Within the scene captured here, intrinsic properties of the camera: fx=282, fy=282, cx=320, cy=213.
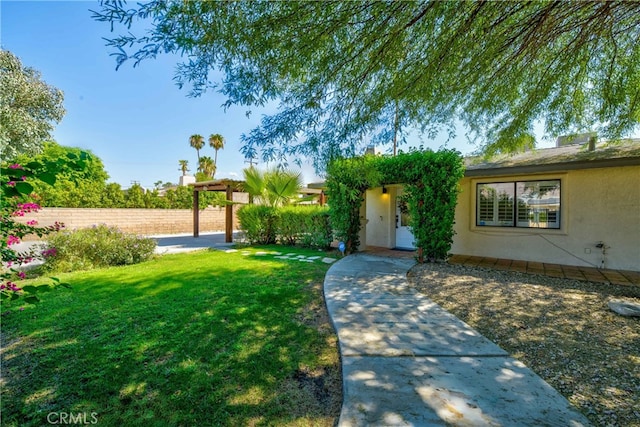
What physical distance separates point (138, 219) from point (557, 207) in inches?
807

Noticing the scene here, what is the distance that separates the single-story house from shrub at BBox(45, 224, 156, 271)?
7.63 m

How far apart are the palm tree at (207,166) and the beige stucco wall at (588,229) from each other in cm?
3356

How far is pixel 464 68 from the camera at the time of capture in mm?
4684

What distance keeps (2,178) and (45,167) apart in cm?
24

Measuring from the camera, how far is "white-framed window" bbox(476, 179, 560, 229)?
831 centimetres

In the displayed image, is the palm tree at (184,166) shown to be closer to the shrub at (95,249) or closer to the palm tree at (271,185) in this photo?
the palm tree at (271,185)

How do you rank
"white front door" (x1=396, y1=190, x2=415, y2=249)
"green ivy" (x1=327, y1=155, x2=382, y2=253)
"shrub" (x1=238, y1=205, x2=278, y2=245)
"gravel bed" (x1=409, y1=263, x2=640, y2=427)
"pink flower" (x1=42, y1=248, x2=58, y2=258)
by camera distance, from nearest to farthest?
1. "gravel bed" (x1=409, y1=263, x2=640, y2=427)
2. "pink flower" (x1=42, y1=248, x2=58, y2=258)
3. "green ivy" (x1=327, y1=155, x2=382, y2=253)
4. "white front door" (x1=396, y1=190, x2=415, y2=249)
5. "shrub" (x1=238, y1=205, x2=278, y2=245)

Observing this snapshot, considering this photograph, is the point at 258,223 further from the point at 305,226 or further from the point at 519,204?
the point at 519,204

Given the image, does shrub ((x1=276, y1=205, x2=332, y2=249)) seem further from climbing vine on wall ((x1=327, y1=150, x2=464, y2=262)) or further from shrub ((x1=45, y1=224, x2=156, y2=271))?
shrub ((x1=45, y1=224, x2=156, y2=271))

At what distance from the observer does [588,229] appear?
7.71m

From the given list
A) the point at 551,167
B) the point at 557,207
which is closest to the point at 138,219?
the point at 551,167

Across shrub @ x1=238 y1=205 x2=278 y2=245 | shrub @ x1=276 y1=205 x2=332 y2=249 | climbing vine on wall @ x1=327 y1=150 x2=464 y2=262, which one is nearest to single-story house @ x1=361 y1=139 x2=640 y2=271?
climbing vine on wall @ x1=327 y1=150 x2=464 y2=262

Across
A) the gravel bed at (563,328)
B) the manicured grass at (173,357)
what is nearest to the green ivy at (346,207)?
the gravel bed at (563,328)

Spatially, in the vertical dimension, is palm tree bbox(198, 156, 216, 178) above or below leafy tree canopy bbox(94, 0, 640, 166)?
above
